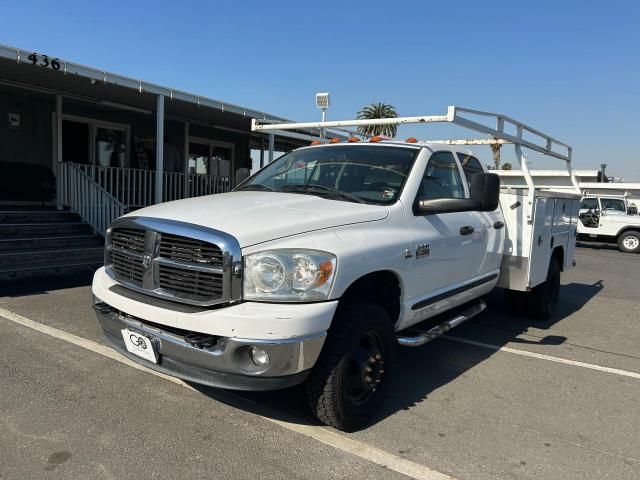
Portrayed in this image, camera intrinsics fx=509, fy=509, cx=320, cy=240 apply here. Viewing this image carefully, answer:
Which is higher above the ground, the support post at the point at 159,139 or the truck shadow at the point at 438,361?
the support post at the point at 159,139

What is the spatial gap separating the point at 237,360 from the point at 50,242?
7.01 m

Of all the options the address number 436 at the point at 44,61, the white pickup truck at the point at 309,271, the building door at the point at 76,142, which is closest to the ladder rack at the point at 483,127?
the white pickup truck at the point at 309,271

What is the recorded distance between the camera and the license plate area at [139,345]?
9.89ft

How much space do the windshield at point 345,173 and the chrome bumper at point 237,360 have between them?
4.35 ft

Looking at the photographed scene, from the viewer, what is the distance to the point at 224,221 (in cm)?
303

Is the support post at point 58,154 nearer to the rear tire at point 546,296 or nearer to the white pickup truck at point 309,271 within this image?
the white pickup truck at point 309,271

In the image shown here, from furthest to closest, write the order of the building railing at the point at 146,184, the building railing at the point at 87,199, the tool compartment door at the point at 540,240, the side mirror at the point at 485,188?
1. the building railing at the point at 146,184
2. the building railing at the point at 87,199
3. the tool compartment door at the point at 540,240
4. the side mirror at the point at 485,188

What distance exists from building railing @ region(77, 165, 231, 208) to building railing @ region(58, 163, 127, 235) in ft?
0.92

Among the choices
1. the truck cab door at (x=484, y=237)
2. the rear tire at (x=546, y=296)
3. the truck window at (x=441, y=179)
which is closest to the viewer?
the truck window at (x=441, y=179)

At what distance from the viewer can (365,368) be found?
128 inches

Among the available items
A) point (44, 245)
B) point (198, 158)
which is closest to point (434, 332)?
point (44, 245)

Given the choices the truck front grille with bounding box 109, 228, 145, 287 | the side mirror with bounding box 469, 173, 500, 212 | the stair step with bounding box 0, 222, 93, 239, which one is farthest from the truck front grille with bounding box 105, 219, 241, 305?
the stair step with bounding box 0, 222, 93, 239

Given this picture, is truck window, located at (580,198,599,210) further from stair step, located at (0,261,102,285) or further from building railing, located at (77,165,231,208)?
stair step, located at (0,261,102,285)

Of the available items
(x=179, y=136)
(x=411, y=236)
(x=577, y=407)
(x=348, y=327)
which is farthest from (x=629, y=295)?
(x=179, y=136)
